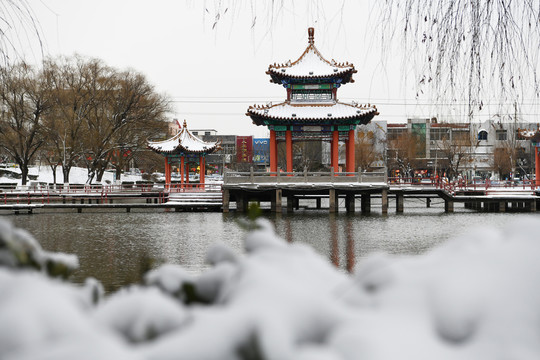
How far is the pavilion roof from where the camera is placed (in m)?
23.0

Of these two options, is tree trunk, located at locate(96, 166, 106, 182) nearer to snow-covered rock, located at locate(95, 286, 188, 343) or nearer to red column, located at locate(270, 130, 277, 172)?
red column, located at locate(270, 130, 277, 172)

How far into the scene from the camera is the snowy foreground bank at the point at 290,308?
955 mm

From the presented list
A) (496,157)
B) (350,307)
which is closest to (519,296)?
(350,307)

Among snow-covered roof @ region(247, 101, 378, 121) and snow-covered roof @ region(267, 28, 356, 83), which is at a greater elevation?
snow-covered roof @ region(267, 28, 356, 83)

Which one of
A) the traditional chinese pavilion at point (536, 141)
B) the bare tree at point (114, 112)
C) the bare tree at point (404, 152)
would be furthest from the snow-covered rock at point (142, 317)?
the bare tree at point (404, 152)

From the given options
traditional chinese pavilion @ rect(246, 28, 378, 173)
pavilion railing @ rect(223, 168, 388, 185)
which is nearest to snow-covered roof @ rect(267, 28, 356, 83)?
traditional chinese pavilion @ rect(246, 28, 378, 173)

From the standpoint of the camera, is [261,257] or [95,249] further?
[95,249]

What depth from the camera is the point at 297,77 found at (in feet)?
77.9

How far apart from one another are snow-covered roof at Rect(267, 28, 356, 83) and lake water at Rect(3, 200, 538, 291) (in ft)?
28.7

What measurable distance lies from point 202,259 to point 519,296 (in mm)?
8101

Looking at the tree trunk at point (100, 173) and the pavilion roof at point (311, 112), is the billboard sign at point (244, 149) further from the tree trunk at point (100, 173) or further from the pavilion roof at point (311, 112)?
the pavilion roof at point (311, 112)

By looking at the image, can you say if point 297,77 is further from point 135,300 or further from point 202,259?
point 135,300

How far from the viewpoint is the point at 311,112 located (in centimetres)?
2366

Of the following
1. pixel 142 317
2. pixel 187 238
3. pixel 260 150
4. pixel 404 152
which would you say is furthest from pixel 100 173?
pixel 142 317
